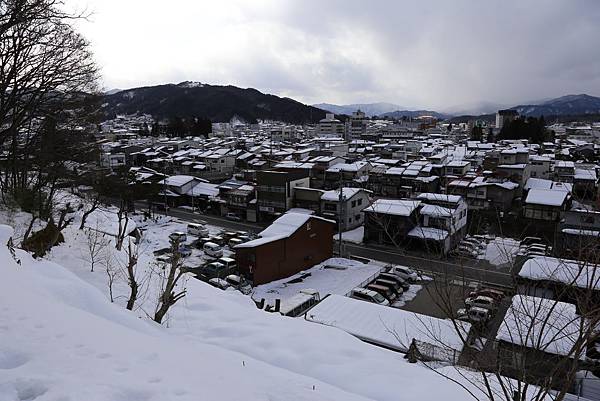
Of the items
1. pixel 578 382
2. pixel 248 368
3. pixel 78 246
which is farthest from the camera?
pixel 78 246

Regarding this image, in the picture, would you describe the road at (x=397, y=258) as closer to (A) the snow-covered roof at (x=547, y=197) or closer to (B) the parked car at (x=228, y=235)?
(B) the parked car at (x=228, y=235)

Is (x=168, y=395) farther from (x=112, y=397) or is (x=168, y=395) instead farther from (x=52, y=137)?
(x=52, y=137)

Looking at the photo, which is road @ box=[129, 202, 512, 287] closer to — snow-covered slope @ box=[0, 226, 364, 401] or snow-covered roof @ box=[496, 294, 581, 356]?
snow-covered roof @ box=[496, 294, 581, 356]

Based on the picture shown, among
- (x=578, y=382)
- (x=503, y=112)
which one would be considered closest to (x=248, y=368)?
(x=578, y=382)

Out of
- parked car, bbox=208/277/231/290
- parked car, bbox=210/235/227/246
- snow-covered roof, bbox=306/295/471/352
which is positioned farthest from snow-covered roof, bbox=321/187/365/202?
snow-covered roof, bbox=306/295/471/352

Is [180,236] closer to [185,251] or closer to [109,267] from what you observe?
[185,251]

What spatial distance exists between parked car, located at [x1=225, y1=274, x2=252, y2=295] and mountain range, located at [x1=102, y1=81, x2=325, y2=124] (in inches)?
3294

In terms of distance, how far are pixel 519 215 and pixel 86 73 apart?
18992 mm

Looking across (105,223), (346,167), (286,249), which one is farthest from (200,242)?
(346,167)

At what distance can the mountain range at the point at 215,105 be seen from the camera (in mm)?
97000

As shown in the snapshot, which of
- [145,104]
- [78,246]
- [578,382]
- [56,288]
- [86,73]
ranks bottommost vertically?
[578,382]

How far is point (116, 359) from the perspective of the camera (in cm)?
310

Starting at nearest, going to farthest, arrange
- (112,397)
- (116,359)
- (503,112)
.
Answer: (112,397) < (116,359) < (503,112)

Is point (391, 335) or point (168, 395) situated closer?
point (168, 395)
